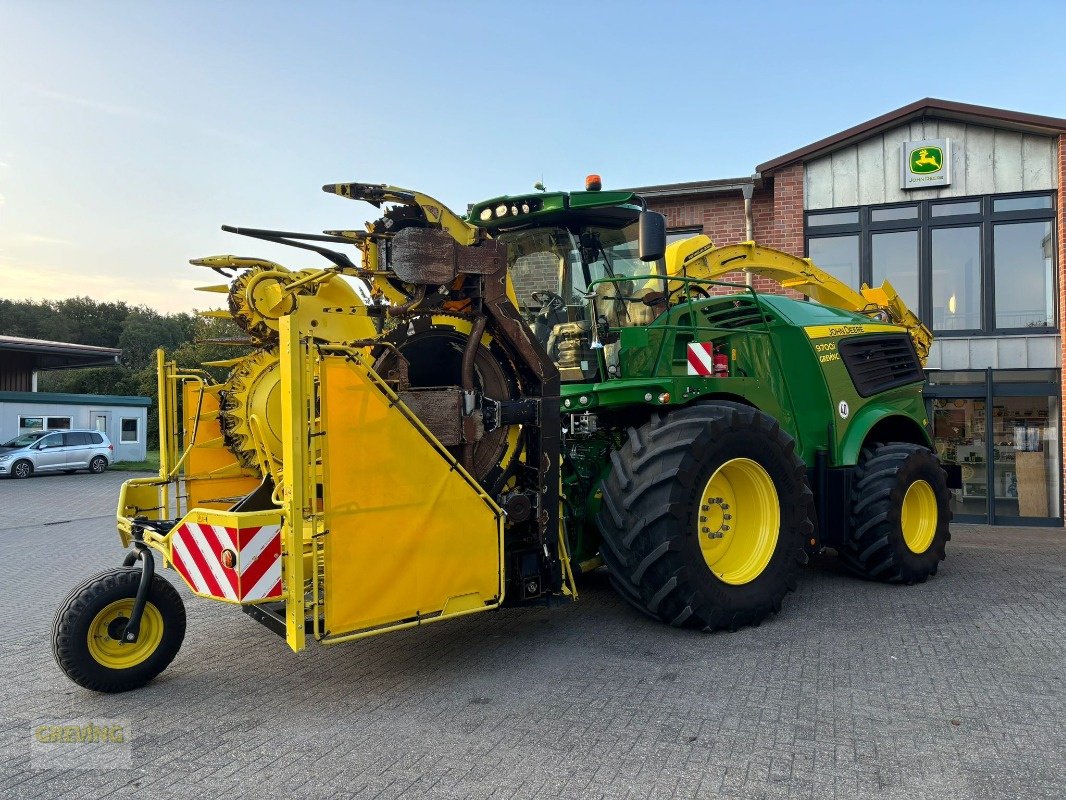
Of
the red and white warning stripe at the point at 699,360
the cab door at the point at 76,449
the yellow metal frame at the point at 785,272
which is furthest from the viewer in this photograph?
the cab door at the point at 76,449

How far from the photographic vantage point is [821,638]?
5184 millimetres

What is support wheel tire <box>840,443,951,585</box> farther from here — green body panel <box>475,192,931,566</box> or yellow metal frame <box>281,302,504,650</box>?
yellow metal frame <box>281,302,504,650</box>

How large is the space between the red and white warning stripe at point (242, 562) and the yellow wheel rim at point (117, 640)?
63 cm

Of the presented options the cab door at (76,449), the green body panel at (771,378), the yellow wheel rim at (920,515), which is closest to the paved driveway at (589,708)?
the yellow wheel rim at (920,515)

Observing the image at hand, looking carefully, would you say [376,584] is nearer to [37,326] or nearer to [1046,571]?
[1046,571]

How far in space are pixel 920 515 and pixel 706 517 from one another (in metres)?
2.99

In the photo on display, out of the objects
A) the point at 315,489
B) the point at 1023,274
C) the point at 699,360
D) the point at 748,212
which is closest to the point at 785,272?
the point at 699,360

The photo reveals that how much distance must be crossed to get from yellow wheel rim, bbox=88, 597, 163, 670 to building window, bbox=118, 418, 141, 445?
93.8ft

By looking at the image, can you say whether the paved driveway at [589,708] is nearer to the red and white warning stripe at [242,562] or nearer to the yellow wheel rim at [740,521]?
the yellow wheel rim at [740,521]

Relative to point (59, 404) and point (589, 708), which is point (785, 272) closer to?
point (589, 708)

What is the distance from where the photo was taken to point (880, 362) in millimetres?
7527

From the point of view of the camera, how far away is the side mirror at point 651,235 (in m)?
5.23

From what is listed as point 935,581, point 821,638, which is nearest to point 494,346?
point 821,638

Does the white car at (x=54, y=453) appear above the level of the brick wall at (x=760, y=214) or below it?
below
